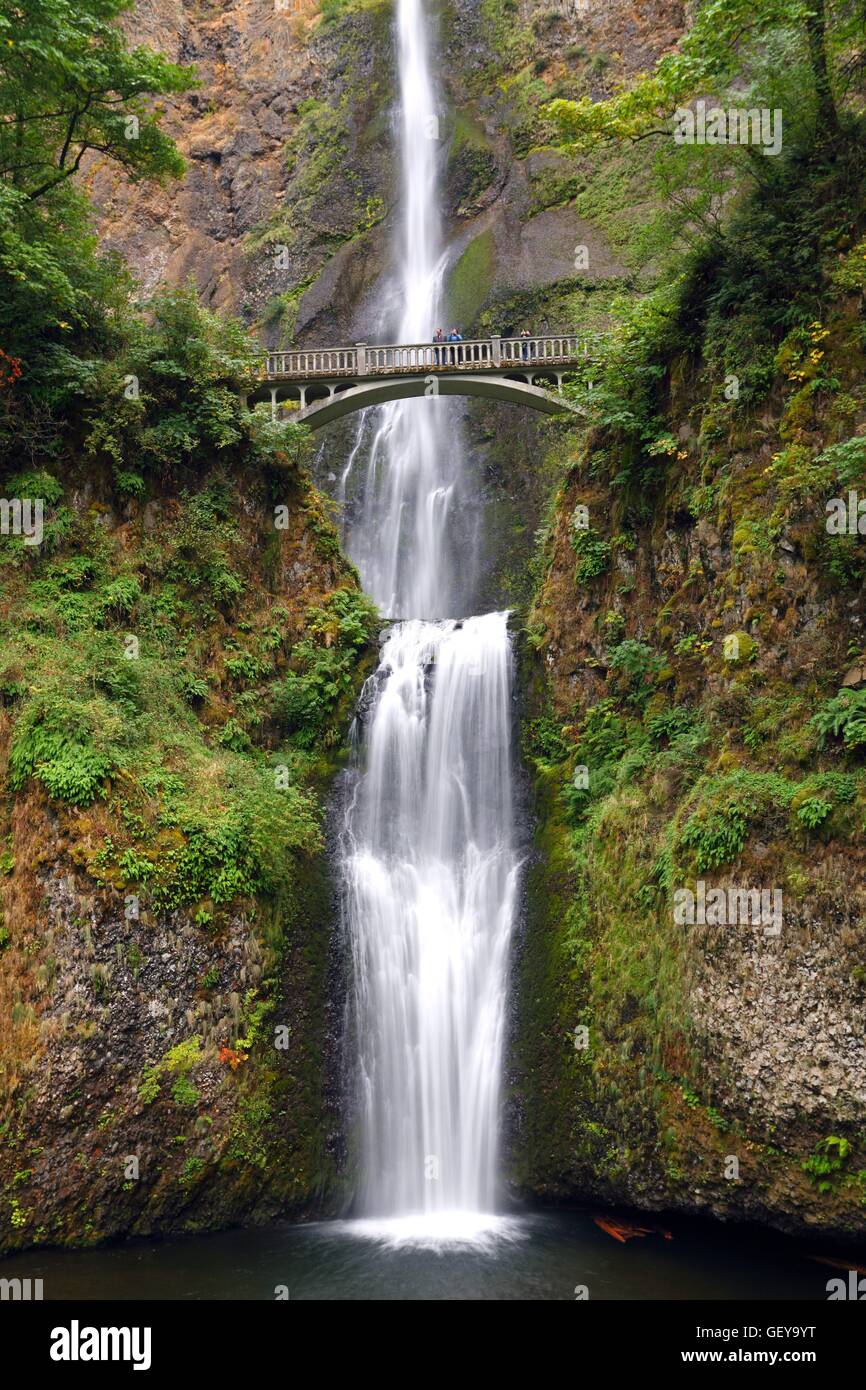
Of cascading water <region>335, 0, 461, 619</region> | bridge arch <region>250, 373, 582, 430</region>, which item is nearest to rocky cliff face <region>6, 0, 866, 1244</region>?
bridge arch <region>250, 373, 582, 430</region>

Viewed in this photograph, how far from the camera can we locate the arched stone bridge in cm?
2019

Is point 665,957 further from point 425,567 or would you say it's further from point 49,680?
point 425,567

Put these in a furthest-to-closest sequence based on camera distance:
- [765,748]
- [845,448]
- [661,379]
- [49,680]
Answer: [661,379], [49,680], [765,748], [845,448]

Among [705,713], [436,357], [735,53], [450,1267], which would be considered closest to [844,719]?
[705,713]

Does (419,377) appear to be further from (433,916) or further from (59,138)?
(433,916)

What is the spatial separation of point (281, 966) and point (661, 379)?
10.3 meters

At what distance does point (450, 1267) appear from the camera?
9.54 metres

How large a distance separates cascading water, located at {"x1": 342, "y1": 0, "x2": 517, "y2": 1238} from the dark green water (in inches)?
38.2

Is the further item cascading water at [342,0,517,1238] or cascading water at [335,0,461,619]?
cascading water at [335,0,461,619]

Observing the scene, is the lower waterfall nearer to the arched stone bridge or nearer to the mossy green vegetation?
the mossy green vegetation

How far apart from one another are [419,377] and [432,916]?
40.7ft

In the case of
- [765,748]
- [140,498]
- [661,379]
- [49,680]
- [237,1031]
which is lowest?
[237,1031]
